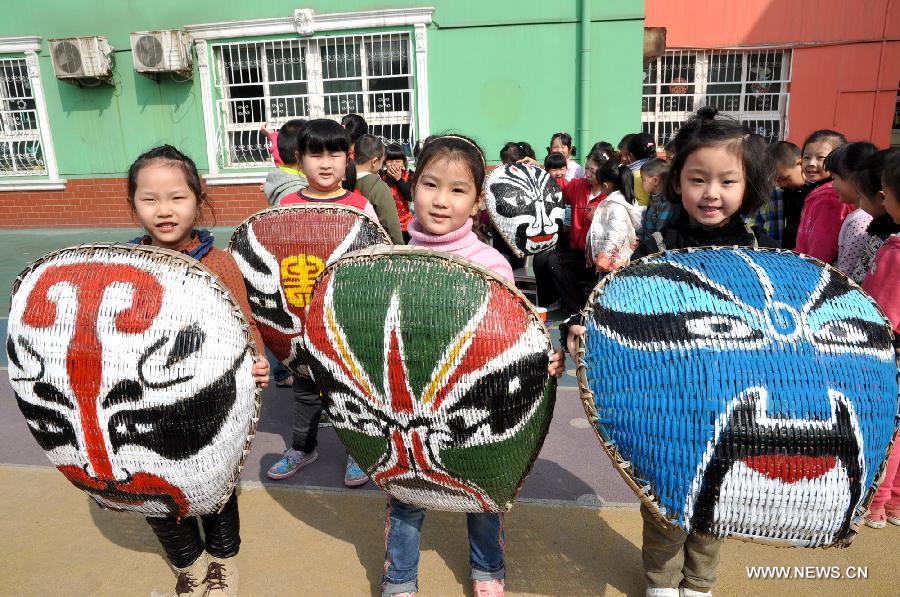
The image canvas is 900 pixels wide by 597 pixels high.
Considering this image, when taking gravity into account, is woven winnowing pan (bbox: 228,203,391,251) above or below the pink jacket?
above

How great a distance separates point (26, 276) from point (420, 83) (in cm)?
803

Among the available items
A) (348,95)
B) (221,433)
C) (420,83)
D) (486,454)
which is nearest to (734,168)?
(486,454)

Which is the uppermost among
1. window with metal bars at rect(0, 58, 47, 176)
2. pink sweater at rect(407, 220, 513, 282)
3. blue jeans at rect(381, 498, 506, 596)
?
window with metal bars at rect(0, 58, 47, 176)

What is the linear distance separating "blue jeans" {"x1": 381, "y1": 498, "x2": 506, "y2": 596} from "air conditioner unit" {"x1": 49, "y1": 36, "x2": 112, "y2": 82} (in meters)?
9.80

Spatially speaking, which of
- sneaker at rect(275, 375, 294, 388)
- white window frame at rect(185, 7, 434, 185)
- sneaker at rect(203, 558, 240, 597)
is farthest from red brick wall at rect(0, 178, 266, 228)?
sneaker at rect(203, 558, 240, 597)

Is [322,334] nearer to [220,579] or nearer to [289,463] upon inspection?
[220,579]

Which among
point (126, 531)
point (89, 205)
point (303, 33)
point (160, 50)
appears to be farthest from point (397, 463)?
point (89, 205)

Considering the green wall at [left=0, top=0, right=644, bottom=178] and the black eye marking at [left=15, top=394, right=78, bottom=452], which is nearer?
the black eye marking at [left=15, top=394, right=78, bottom=452]

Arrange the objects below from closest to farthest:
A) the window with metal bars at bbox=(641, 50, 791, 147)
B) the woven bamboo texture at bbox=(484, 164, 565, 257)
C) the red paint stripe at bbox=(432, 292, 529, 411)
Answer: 1. the red paint stripe at bbox=(432, 292, 529, 411)
2. the woven bamboo texture at bbox=(484, 164, 565, 257)
3. the window with metal bars at bbox=(641, 50, 791, 147)

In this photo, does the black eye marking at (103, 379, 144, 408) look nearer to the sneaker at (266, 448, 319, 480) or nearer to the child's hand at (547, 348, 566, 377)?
the child's hand at (547, 348, 566, 377)

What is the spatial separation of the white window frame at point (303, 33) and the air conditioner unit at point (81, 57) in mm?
1387

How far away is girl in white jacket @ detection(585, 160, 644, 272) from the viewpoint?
13.8 ft

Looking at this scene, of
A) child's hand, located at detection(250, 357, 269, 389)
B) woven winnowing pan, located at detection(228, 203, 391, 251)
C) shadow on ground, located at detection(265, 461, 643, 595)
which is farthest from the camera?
woven winnowing pan, located at detection(228, 203, 391, 251)

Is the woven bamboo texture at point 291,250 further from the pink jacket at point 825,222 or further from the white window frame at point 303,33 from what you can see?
the white window frame at point 303,33
